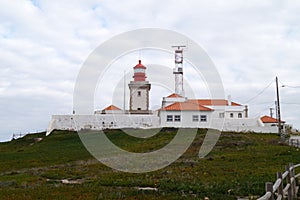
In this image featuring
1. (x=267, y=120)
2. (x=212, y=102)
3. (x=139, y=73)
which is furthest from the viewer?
(x=267, y=120)

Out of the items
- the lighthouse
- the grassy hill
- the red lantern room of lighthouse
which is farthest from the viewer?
the red lantern room of lighthouse

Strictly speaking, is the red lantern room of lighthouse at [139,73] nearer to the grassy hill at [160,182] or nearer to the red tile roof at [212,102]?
the red tile roof at [212,102]

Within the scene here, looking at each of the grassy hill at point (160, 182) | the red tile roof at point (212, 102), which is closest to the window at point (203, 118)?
the red tile roof at point (212, 102)

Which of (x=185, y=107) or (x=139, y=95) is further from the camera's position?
(x=139, y=95)

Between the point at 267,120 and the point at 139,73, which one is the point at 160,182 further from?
the point at 267,120

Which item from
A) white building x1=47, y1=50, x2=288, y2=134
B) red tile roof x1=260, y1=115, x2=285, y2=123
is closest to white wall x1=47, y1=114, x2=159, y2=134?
white building x1=47, y1=50, x2=288, y2=134

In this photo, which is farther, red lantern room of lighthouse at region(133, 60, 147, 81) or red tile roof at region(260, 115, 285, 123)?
red tile roof at region(260, 115, 285, 123)

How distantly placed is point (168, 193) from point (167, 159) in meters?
12.0

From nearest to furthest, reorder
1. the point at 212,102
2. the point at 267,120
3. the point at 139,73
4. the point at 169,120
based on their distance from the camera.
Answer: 1. the point at 169,120
2. the point at 212,102
3. the point at 139,73
4. the point at 267,120

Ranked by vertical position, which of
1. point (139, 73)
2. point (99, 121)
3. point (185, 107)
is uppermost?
point (139, 73)

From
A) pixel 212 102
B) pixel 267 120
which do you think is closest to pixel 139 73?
pixel 212 102

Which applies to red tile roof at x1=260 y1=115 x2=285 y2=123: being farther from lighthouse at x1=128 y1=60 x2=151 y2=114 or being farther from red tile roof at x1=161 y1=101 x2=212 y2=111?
lighthouse at x1=128 y1=60 x2=151 y2=114

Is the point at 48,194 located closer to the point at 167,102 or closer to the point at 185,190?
the point at 185,190

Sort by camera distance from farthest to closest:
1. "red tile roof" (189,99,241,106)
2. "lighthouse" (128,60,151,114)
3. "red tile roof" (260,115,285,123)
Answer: "red tile roof" (260,115,285,123), "lighthouse" (128,60,151,114), "red tile roof" (189,99,241,106)
